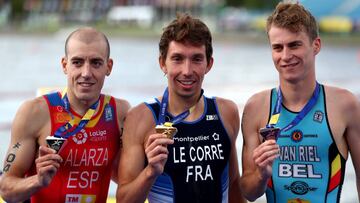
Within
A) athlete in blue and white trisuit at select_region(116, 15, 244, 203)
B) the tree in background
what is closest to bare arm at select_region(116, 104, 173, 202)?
athlete in blue and white trisuit at select_region(116, 15, 244, 203)

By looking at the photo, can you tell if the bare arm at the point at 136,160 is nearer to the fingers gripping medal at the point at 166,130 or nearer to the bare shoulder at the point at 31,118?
the fingers gripping medal at the point at 166,130

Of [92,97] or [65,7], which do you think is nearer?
[92,97]

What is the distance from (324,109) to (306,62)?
0.33m

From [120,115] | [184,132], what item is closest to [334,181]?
[184,132]

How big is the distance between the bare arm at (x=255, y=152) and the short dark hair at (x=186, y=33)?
1.46 ft

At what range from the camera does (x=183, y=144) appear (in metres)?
4.57

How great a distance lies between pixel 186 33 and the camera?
447 centimetres

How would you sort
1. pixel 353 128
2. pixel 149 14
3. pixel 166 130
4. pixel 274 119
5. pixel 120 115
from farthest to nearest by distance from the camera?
1. pixel 149 14
2. pixel 120 115
3. pixel 353 128
4. pixel 274 119
5. pixel 166 130

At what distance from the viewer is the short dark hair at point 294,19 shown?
14.7 feet

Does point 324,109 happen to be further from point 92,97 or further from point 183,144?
point 92,97

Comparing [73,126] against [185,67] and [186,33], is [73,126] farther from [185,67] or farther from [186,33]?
[186,33]

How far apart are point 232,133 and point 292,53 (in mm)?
677

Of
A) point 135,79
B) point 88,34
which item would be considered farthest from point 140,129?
point 135,79

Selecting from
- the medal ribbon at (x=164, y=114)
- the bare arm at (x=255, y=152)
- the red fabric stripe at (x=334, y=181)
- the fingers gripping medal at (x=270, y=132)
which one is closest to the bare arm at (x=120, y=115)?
the medal ribbon at (x=164, y=114)
